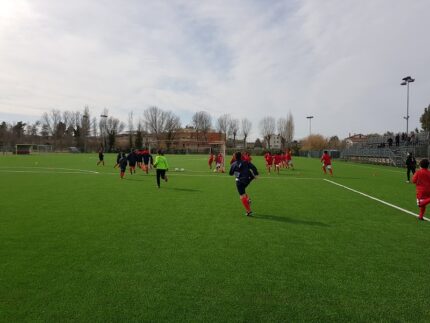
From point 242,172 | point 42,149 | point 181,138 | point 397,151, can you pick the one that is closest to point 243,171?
point 242,172

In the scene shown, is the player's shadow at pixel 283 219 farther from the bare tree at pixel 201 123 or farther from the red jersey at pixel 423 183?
the bare tree at pixel 201 123

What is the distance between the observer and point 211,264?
536 cm

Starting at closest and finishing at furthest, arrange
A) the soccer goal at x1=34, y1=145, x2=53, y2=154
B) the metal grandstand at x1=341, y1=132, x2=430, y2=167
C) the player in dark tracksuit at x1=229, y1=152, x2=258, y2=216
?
1. the player in dark tracksuit at x1=229, y1=152, x2=258, y2=216
2. the metal grandstand at x1=341, y1=132, x2=430, y2=167
3. the soccer goal at x1=34, y1=145, x2=53, y2=154

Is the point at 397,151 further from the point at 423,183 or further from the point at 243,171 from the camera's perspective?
the point at 243,171

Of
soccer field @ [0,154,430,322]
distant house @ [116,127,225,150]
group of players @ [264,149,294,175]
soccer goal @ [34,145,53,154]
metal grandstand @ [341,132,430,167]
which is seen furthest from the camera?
distant house @ [116,127,225,150]

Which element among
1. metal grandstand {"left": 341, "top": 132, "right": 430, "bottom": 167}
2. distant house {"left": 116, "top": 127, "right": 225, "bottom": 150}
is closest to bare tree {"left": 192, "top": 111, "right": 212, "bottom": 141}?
distant house {"left": 116, "top": 127, "right": 225, "bottom": 150}

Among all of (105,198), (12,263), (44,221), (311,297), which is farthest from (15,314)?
(105,198)

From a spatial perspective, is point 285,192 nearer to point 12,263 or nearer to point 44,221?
point 44,221

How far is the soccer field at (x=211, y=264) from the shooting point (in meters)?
3.88

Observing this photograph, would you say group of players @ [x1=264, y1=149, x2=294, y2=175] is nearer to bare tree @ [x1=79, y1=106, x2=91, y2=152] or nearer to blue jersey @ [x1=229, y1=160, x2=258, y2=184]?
blue jersey @ [x1=229, y1=160, x2=258, y2=184]

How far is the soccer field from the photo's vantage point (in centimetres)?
388

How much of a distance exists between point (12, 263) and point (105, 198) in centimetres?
718

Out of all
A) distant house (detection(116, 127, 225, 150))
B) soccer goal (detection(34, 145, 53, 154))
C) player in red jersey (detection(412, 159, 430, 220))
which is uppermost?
distant house (detection(116, 127, 225, 150))

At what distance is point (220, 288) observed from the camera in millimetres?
4445
